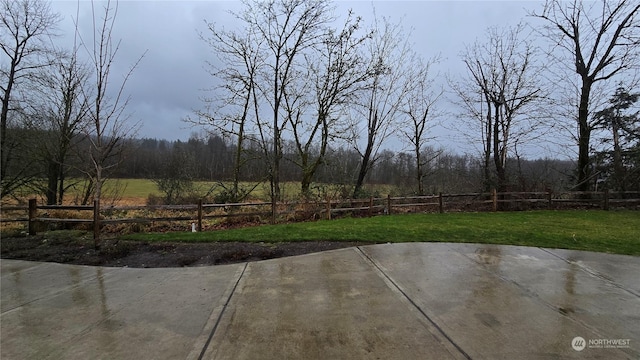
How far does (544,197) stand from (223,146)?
19.2m

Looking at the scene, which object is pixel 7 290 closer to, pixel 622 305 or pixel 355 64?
pixel 622 305

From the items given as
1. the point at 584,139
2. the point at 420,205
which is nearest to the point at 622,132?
the point at 584,139

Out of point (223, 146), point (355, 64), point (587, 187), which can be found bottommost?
point (587, 187)

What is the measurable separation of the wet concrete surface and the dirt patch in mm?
525

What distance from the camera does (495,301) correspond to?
4277 millimetres

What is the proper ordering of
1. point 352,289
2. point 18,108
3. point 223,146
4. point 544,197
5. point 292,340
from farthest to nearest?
point 223,146 → point 544,197 → point 18,108 → point 352,289 → point 292,340

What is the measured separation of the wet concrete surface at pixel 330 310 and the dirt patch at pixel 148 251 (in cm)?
52

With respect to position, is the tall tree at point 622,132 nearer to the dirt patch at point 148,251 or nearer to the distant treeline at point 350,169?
the distant treeline at point 350,169

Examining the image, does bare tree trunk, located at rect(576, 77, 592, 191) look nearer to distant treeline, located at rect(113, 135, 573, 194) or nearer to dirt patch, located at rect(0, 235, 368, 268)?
distant treeline, located at rect(113, 135, 573, 194)

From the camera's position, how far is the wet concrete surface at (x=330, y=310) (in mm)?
3191

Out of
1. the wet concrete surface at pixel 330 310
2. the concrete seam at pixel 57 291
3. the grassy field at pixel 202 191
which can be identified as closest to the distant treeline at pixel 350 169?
the grassy field at pixel 202 191

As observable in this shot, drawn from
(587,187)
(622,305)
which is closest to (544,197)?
(587,187)

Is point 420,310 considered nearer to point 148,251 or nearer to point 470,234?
point 470,234

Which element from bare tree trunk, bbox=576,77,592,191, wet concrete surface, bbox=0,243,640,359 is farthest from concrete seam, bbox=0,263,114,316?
bare tree trunk, bbox=576,77,592,191
